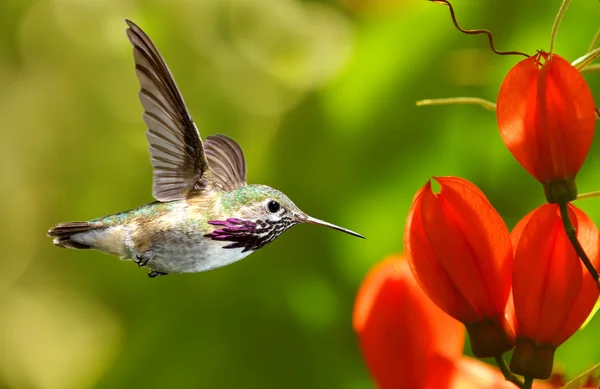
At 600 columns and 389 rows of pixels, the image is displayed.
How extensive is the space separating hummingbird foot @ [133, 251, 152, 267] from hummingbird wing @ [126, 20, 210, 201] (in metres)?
0.03

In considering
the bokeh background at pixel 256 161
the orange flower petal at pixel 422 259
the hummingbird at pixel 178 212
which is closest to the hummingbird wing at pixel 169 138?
the hummingbird at pixel 178 212

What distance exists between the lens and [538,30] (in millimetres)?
676

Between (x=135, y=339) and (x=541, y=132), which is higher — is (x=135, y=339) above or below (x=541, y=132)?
below

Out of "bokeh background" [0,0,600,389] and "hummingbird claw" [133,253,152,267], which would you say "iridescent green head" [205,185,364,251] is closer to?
"hummingbird claw" [133,253,152,267]

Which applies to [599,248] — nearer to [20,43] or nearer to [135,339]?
[135,339]

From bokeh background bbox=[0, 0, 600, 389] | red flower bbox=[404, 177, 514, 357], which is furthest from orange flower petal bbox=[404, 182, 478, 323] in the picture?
bokeh background bbox=[0, 0, 600, 389]

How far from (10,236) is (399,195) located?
364 millimetres

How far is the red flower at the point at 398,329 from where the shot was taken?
28 cm

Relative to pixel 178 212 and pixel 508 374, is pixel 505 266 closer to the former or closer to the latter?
pixel 508 374

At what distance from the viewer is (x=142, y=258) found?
310 millimetres

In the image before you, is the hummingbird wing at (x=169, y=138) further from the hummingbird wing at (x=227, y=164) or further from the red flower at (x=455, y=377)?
the red flower at (x=455, y=377)

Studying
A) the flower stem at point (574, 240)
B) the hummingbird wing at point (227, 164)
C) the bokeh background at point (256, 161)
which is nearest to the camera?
the flower stem at point (574, 240)

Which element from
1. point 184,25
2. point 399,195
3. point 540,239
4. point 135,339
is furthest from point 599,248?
point 184,25

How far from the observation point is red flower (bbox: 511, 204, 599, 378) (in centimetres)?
25
